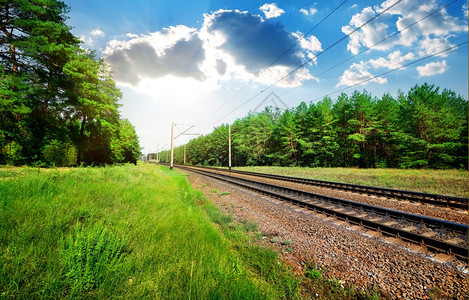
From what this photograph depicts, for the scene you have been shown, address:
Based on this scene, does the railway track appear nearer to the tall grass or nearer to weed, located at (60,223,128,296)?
the tall grass

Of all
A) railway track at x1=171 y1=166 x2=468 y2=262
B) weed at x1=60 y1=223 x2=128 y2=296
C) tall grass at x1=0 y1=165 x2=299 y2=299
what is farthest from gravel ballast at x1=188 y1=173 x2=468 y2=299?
weed at x1=60 y1=223 x2=128 y2=296

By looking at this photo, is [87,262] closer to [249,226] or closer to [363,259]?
[249,226]

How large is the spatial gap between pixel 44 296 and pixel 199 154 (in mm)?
86475

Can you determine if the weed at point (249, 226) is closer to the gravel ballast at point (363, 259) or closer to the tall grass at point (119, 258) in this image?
the gravel ballast at point (363, 259)

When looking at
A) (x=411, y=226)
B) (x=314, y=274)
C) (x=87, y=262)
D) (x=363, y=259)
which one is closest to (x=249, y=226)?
(x=314, y=274)

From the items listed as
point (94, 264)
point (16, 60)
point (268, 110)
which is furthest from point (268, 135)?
point (94, 264)

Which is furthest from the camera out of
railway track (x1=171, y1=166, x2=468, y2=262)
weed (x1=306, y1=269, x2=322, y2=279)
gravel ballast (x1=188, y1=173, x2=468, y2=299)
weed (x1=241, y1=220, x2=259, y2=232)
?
weed (x1=241, y1=220, x2=259, y2=232)

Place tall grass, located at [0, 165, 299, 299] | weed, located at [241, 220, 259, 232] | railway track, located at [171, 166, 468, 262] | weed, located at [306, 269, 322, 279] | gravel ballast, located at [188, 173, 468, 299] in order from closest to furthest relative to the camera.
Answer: tall grass, located at [0, 165, 299, 299]
gravel ballast, located at [188, 173, 468, 299]
weed, located at [306, 269, 322, 279]
railway track, located at [171, 166, 468, 262]
weed, located at [241, 220, 259, 232]

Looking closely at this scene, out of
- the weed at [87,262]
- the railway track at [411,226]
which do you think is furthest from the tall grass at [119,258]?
the railway track at [411,226]

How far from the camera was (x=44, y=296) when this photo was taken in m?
1.95

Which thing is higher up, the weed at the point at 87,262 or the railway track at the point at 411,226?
the weed at the point at 87,262

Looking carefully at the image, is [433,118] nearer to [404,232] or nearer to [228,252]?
[404,232]

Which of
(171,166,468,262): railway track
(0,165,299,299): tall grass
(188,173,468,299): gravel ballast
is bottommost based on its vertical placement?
(188,173,468,299): gravel ballast

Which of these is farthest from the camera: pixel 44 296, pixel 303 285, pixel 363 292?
pixel 303 285
